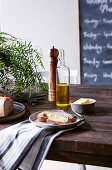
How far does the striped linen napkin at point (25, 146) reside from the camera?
2.79ft

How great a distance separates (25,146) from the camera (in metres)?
0.87

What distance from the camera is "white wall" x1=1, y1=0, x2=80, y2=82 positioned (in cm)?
329

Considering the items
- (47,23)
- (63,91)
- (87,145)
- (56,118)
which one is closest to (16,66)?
(63,91)

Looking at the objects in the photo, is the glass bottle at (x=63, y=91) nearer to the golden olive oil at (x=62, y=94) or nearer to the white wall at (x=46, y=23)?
the golden olive oil at (x=62, y=94)

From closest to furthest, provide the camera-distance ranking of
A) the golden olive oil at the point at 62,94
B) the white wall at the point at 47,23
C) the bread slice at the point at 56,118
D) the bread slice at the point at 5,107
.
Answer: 1. the bread slice at the point at 56,118
2. the bread slice at the point at 5,107
3. the golden olive oil at the point at 62,94
4. the white wall at the point at 47,23

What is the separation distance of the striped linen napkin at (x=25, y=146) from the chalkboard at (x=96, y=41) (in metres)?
2.45

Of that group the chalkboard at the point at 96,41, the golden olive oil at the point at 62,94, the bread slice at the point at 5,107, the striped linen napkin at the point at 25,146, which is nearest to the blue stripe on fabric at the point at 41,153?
the striped linen napkin at the point at 25,146

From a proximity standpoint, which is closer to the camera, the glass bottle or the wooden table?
the wooden table

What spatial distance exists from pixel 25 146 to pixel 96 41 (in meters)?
2.60

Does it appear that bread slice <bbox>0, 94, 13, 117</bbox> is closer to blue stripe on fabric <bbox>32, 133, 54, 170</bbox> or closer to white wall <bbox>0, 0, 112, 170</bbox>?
blue stripe on fabric <bbox>32, 133, 54, 170</bbox>

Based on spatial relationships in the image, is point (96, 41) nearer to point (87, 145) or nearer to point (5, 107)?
point (5, 107)

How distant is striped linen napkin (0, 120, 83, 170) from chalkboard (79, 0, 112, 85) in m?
2.45

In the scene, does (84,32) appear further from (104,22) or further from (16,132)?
(16,132)

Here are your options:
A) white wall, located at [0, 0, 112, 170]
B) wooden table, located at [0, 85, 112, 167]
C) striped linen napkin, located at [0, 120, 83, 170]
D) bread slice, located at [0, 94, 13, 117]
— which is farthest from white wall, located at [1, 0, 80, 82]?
striped linen napkin, located at [0, 120, 83, 170]
